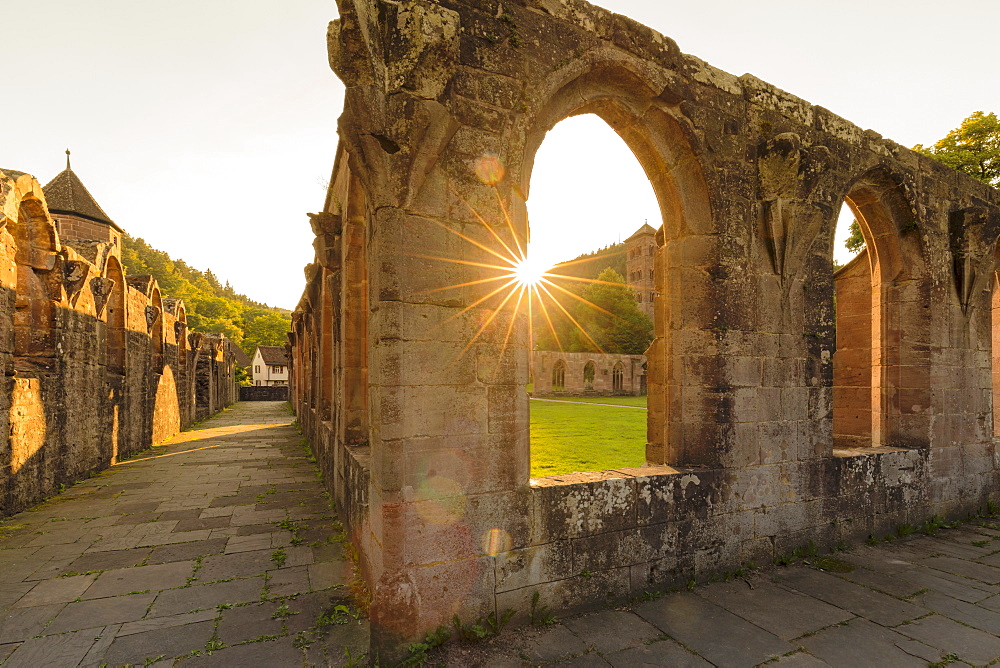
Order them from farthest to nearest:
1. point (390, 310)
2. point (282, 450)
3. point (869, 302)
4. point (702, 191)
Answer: point (282, 450) → point (869, 302) → point (702, 191) → point (390, 310)

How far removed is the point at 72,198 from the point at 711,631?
90.2 feet

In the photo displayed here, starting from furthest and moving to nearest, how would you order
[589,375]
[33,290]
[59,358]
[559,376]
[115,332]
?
[589,375], [559,376], [115,332], [59,358], [33,290]

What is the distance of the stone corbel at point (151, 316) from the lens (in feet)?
38.1

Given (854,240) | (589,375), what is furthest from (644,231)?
(854,240)

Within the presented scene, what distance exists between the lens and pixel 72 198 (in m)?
20.9

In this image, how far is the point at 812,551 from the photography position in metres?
4.25

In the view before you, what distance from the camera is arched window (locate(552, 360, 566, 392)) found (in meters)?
37.0

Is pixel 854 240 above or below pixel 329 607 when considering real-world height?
above

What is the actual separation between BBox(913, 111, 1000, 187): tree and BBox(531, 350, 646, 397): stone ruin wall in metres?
23.3

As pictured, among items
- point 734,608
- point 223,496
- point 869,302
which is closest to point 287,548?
point 223,496

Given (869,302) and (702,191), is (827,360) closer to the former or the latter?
(702,191)

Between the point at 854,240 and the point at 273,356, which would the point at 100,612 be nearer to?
the point at 854,240

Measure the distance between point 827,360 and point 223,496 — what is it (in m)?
7.15

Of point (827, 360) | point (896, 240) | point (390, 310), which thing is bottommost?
point (827, 360)
